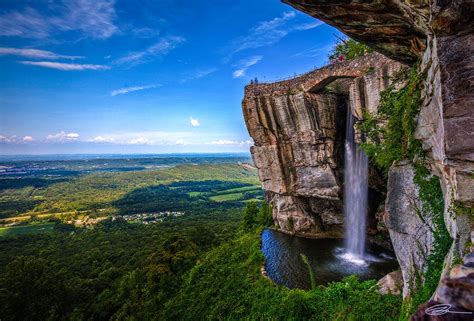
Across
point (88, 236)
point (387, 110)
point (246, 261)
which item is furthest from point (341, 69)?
point (88, 236)

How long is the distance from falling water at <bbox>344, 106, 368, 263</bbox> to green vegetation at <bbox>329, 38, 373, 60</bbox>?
4320 mm

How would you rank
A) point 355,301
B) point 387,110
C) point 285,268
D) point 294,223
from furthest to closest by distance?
point 294,223, point 285,268, point 355,301, point 387,110

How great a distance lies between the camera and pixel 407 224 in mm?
8391

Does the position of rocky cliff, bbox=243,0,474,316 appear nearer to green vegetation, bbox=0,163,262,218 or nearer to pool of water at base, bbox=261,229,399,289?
pool of water at base, bbox=261,229,399,289

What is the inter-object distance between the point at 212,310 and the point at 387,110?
1302 centimetres

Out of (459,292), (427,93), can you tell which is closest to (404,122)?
(427,93)

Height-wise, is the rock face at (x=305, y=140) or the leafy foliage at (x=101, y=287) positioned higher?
the rock face at (x=305, y=140)

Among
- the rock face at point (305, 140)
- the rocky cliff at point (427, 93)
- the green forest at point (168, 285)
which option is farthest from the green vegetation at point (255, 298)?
the rock face at point (305, 140)

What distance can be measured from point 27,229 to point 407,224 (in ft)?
276

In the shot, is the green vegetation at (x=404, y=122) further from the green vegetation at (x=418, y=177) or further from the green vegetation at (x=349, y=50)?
the green vegetation at (x=349, y=50)

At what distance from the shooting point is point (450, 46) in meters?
5.14

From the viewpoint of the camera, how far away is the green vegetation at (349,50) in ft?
59.8

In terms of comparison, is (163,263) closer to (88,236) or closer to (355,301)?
(355,301)

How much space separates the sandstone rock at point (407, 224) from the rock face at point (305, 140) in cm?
955
